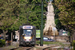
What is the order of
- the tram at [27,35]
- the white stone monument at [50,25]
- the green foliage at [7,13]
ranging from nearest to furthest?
the tram at [27,35], the green foliage at [7,13], the white stone monument at [50,25]

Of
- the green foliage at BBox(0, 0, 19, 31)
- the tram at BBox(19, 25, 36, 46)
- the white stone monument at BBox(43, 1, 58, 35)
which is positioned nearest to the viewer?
the tram at BBox(19, 25, 36, 46)

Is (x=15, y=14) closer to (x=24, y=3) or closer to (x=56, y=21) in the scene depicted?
(x=24, y=3)

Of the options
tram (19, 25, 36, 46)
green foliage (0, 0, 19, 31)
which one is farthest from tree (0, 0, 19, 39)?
tram (19, 25, 36, 46)

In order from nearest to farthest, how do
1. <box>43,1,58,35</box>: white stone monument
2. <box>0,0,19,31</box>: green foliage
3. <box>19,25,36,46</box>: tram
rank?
<box>19,25,36,46</box>: tram → <box>0,0,19,31</box>: green foliage → <box>43,1,58,35</box>: white stone monument

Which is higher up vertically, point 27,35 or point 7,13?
point 7,13

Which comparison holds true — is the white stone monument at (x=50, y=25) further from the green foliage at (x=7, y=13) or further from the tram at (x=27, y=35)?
the tram at (x=27, y=35)

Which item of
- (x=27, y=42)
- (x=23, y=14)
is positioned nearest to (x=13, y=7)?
(x=23, y=14)

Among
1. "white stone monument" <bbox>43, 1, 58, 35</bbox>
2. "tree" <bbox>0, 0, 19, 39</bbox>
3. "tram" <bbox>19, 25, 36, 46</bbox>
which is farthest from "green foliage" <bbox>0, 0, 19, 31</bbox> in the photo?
"white stone monument" <bbox>43, 1, 58, 35</bbox>

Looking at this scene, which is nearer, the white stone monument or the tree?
the tree

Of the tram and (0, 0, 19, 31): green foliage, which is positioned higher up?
(0, 0, 19, 31): green foliage

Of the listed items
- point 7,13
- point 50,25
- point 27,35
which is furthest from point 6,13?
point 50,25

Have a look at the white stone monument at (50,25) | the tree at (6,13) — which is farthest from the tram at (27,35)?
the white stone monument at (50,25)

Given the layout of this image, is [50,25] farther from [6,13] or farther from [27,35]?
[27,35]

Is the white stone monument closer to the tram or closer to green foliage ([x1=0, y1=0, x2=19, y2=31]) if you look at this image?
green foliage ([x1=0, y1=0, x2=19, y2=31])
